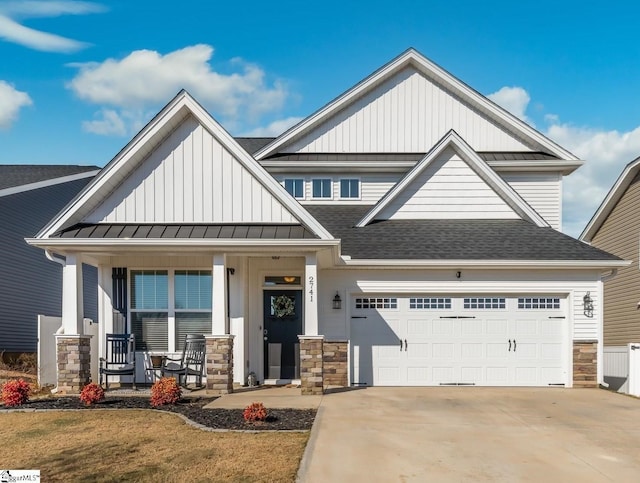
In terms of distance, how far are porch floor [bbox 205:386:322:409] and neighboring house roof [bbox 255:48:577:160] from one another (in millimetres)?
7711

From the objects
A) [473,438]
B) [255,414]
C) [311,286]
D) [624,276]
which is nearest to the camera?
[473,438]

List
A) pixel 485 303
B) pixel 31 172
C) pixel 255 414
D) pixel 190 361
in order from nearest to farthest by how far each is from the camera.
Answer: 1. pixel 255 414
2. pixel 190 361
3. pixel 485 303
4. pixel 31 172

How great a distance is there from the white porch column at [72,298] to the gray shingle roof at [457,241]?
5.82 meters

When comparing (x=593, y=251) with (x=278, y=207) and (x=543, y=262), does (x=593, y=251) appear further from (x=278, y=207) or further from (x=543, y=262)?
(x=278, y=207)

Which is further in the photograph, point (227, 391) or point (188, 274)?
point (188, 274)

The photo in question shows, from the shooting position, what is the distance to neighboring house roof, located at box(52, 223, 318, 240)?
1190cm

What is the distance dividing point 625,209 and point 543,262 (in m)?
7.30

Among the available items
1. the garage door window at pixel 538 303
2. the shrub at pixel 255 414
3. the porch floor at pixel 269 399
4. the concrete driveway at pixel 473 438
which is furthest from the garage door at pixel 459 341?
the shrub at pixel 255 414

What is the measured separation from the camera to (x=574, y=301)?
45.3 ft

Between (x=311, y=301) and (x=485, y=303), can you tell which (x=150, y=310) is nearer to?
(x=311, y=301)

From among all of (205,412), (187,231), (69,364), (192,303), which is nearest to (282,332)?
(192,303)

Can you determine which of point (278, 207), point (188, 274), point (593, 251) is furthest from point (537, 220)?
point (188, 274)

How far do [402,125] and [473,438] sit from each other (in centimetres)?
1216

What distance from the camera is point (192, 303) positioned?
535 inches
